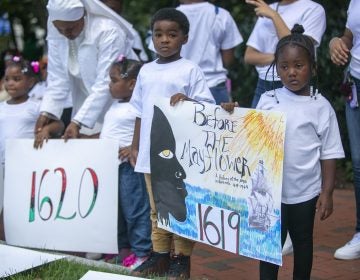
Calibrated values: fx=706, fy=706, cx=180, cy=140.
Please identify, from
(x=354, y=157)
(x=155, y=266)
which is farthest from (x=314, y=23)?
(x=155, y=266)

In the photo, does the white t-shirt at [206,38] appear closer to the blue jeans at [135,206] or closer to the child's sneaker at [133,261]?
→ the blue jeans at [135,206]

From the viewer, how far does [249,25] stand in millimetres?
8258

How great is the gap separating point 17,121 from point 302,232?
9.30 ft

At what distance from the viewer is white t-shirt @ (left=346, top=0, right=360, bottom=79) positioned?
4.54m

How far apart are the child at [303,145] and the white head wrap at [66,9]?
77.9 inches

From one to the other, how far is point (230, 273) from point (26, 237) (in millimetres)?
1584

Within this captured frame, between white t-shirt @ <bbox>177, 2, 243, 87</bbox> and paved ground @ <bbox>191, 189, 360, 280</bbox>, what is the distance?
1.43 m

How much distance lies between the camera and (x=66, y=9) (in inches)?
205

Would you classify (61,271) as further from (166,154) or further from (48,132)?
(48,132)

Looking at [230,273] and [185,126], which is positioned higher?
[185,126]

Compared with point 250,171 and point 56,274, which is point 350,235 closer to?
point 250,171

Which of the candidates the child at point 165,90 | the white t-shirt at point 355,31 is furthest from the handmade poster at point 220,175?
the white t-shirt at point 355,31

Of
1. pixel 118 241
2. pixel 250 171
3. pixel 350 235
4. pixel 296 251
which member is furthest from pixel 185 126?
pixel 350 235

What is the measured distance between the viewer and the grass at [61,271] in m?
4.17
